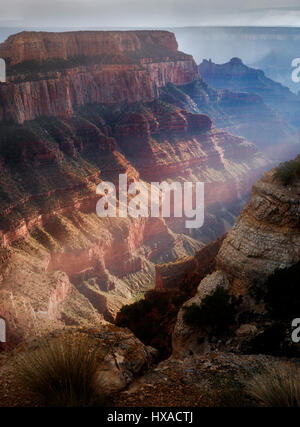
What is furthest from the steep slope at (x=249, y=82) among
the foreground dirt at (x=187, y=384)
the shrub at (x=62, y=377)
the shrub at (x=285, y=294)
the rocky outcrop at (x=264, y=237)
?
the shrub at (x=62, y=377)

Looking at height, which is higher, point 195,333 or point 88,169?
point 88,169

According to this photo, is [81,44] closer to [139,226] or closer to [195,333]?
[139,226]

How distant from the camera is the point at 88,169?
158 feet

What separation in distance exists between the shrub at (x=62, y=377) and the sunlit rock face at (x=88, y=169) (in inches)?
617

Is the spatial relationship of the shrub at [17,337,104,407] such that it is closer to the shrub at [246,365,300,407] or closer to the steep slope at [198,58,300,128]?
the shrub at [246,365,300,407]

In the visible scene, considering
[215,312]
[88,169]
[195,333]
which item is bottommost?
[195,333]

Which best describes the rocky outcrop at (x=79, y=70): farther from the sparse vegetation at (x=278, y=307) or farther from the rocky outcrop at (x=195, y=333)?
the sparse vegetation at (x=278, y=307)

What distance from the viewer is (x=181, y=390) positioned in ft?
24.5

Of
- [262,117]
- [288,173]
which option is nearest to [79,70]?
[288,173]

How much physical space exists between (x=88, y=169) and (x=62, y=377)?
141 feet

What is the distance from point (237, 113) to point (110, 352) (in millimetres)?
112062

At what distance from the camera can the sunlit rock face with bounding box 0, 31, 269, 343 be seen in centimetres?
3300

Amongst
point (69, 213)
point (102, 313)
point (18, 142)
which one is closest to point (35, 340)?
point (102, 313)
